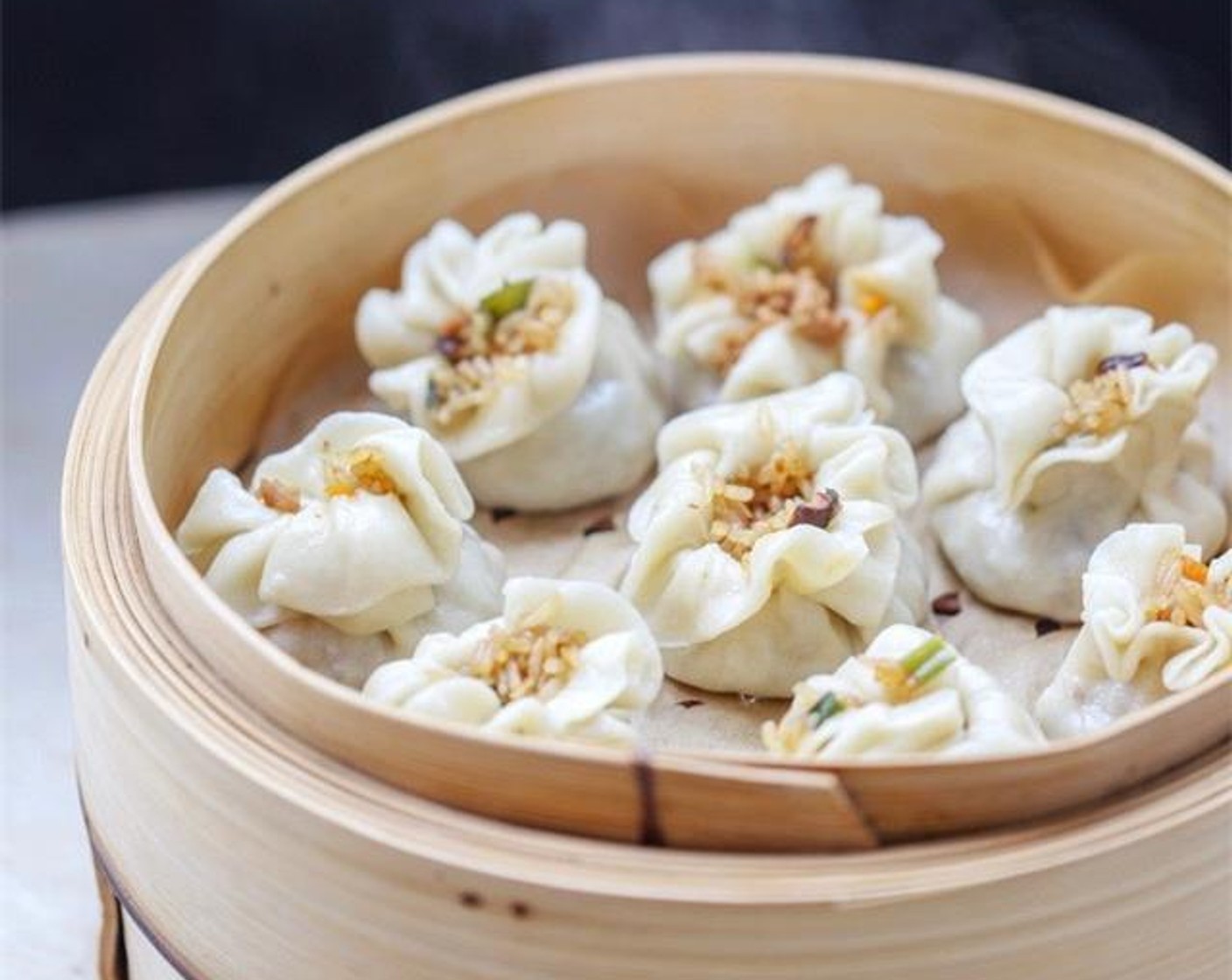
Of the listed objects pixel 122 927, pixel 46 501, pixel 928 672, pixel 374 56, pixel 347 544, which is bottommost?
pixel 46 501

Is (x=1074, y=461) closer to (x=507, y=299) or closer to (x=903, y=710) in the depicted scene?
(x=903, y=710)

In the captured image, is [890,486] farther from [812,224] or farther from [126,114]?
[126,114]

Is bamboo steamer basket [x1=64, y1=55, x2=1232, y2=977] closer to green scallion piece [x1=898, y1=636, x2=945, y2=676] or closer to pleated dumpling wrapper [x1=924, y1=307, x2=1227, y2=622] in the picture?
green scallion piece [x1=898, y1=636, x2=945, y2=676]

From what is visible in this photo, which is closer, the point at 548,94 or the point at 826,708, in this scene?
the point at 826,708

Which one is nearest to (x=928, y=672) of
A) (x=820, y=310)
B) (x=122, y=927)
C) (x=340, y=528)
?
(x=340, y=528)

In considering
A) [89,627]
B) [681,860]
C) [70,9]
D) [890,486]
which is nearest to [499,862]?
[681,860]

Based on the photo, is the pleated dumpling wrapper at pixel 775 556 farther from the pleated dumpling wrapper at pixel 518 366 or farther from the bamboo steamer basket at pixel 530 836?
the bamboo steamer basket at pixel 530 836

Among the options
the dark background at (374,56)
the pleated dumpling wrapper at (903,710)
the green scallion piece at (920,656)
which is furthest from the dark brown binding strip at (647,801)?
the dark background at (374,56)
